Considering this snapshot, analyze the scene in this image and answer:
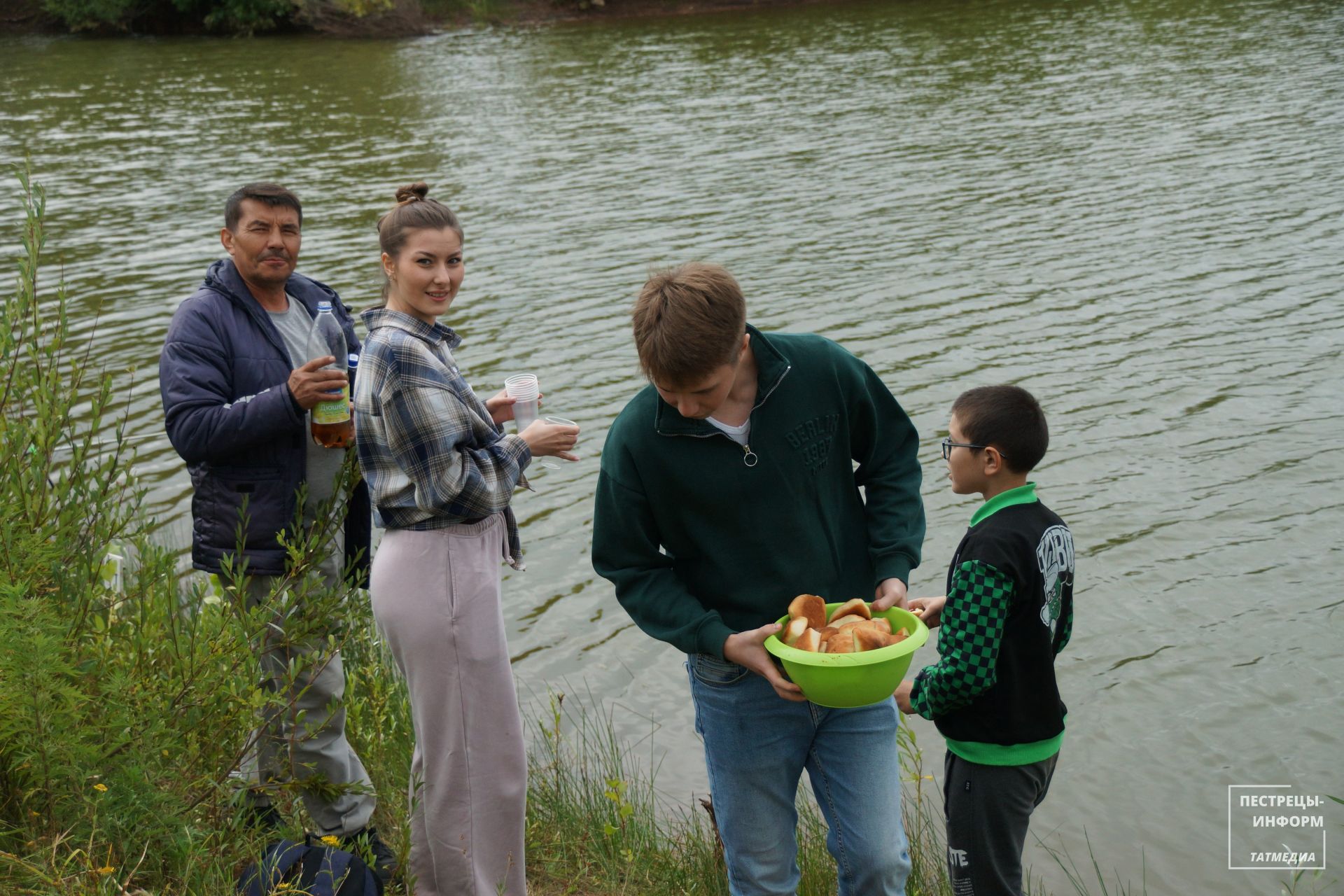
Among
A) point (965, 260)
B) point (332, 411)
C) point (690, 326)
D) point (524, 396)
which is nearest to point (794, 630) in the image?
point (690, 326)

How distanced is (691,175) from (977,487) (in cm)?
1409

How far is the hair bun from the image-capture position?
382 centimetres

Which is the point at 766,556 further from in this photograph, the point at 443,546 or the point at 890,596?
the point at 443,546

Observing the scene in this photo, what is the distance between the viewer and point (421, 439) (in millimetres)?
3410

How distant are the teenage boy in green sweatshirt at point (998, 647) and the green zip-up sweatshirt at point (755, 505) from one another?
198mm

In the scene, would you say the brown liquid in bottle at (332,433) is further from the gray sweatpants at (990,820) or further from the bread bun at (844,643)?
the gray sweatpants at (990,820)

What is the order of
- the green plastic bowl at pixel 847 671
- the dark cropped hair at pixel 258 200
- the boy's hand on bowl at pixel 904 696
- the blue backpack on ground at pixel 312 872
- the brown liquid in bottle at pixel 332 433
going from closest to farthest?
the green plastic bowl at pixel 847 671
the blue backpack on ground at pixel 312 872
the boy's hand on bowl at pixel 904 696
the brown liquid in bottle at pixel 332 433
the dark cropped hair at pixel 258 200

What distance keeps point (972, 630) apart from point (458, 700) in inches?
56.8

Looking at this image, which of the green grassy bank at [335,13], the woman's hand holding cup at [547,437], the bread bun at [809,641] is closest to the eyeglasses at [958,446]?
the bread bun at [809,641]

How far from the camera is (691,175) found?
1700cm

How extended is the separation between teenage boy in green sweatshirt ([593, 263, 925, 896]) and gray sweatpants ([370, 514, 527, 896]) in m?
0.45

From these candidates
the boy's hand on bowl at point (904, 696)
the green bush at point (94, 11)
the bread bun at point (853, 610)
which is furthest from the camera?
the green bush at point (94, 11)

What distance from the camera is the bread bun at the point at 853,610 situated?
311cm

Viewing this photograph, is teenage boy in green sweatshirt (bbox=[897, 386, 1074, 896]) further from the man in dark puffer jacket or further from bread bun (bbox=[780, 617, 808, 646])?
the man in dark puffer jacket
